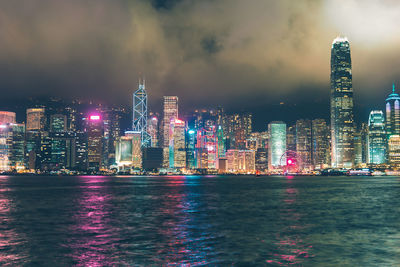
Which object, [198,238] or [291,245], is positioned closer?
[291,245]

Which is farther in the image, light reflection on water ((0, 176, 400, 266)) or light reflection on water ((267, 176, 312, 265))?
light reflection on water ((0, 176, 400, 266))

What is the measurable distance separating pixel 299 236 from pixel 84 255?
20.3 metres

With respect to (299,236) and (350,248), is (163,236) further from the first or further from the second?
(350,248)

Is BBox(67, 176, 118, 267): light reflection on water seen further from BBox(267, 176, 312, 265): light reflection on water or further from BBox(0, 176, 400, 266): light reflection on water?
BBox(267, 176, 312, 265): light reflection on water

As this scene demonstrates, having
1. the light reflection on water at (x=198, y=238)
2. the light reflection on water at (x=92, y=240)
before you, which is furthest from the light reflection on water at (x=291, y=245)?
Result: the light reflection on water at (x=92, y=240)

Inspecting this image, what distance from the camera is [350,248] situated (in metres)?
34.0

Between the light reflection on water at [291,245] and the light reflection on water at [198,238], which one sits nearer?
the light reflection on water at [291,245]

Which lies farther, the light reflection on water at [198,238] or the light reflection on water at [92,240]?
the light reflection on water at [198,238]

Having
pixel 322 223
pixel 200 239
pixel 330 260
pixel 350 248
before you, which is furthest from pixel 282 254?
pixel 322 223

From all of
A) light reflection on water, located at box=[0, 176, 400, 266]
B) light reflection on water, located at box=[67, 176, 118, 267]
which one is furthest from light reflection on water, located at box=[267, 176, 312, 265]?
light reflection on water, located at box=[67, 176, 118, 267]

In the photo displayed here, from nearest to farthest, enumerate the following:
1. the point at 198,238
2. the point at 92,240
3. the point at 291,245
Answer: the point at 291,245, the point at 92,240, the point at 198,238

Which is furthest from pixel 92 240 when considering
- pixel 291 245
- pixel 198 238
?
pixel 291 245

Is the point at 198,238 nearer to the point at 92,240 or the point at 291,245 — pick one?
the point at 291,245

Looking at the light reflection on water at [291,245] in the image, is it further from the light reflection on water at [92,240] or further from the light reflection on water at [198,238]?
the light reflection on water at [92,240]
